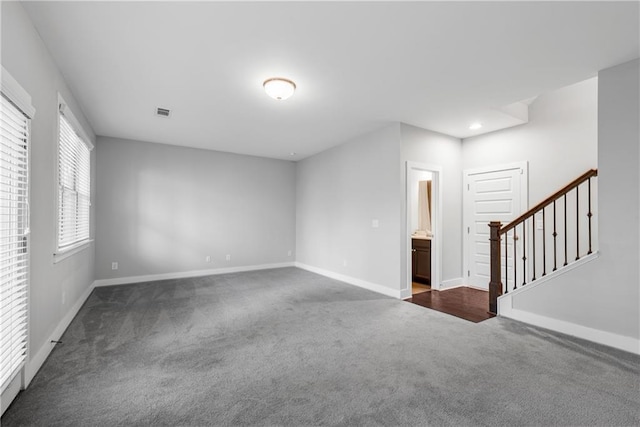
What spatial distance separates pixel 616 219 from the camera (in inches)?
110

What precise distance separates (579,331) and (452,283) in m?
2.25

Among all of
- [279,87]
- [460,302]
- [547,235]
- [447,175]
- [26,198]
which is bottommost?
[460,302]

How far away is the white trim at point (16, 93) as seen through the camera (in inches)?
69.6

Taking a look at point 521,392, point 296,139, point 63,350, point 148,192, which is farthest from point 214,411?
point 148,192

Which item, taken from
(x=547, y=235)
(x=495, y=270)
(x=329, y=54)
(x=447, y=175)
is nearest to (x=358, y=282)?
(x=495, y=270)

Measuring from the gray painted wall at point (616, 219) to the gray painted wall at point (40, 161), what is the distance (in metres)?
4.77

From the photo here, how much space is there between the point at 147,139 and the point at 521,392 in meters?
6.23

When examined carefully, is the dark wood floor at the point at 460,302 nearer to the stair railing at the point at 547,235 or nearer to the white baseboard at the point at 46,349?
the stair railing at the point at 547,235

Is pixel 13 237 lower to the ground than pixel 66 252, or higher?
higher

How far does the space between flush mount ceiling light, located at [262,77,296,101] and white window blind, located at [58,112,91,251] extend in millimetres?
2075

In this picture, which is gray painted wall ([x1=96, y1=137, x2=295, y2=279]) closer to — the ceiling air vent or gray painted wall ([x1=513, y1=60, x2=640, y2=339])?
the ceiling air vent

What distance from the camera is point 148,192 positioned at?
18.5 ft

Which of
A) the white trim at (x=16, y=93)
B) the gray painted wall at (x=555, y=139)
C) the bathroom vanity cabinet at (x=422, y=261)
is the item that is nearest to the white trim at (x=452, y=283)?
the bathroom vanity cabinet at (x=422, y=261)

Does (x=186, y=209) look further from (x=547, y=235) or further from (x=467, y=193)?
(x=547, y=235)
